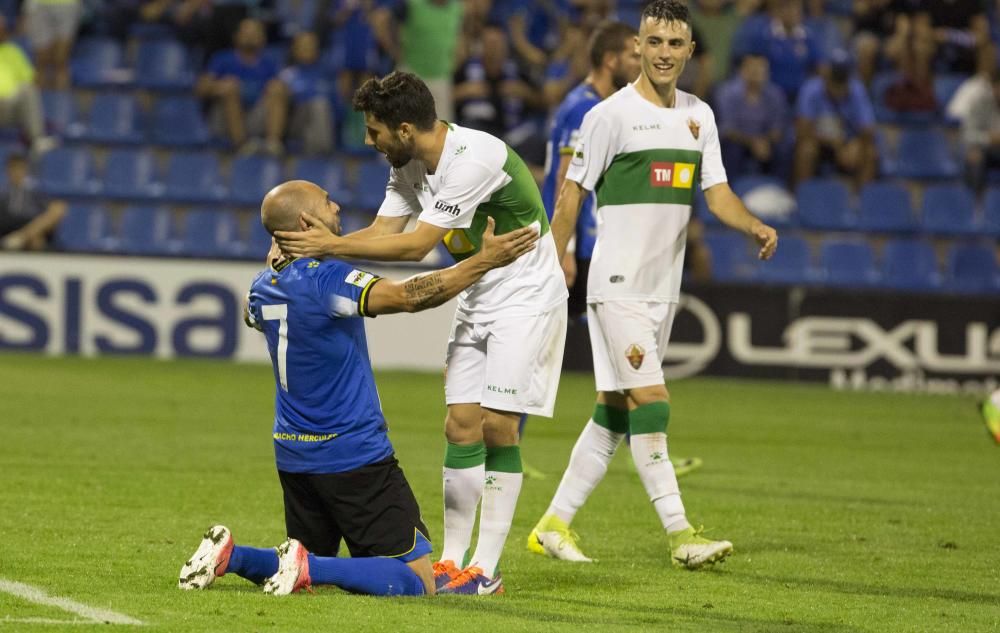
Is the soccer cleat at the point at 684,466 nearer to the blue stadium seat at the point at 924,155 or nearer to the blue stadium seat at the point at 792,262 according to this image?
the blue stadium seat at the point at 792,262

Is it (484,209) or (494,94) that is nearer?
(484,209)

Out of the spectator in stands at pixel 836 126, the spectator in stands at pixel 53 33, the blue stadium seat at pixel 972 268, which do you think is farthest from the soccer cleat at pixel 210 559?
the spectator in stands at pixel 53 33

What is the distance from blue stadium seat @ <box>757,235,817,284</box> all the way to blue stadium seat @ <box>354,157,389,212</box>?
14.1 feet

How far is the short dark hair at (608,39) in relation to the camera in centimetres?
865

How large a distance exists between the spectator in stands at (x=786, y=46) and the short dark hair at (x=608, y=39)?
33.9 ft

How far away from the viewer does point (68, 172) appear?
18953 mm

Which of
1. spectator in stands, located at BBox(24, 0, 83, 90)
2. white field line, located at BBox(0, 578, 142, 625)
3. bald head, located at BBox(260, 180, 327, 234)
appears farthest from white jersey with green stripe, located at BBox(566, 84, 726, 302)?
spectator in stands, located at BBox(24, 0, 83, 90)

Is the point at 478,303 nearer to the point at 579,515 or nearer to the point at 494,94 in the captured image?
the point at 579,515

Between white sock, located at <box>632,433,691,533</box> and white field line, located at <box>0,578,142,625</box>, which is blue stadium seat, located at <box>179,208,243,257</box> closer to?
white sock, located at <box>632,433,691,533</box>

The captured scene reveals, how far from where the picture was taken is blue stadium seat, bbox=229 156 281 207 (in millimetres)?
18766

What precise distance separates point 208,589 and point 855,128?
44.6 feet

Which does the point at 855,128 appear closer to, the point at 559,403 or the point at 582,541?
the point at 559,403

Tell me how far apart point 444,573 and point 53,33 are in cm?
1505

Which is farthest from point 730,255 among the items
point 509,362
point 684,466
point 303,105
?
point 509,362
